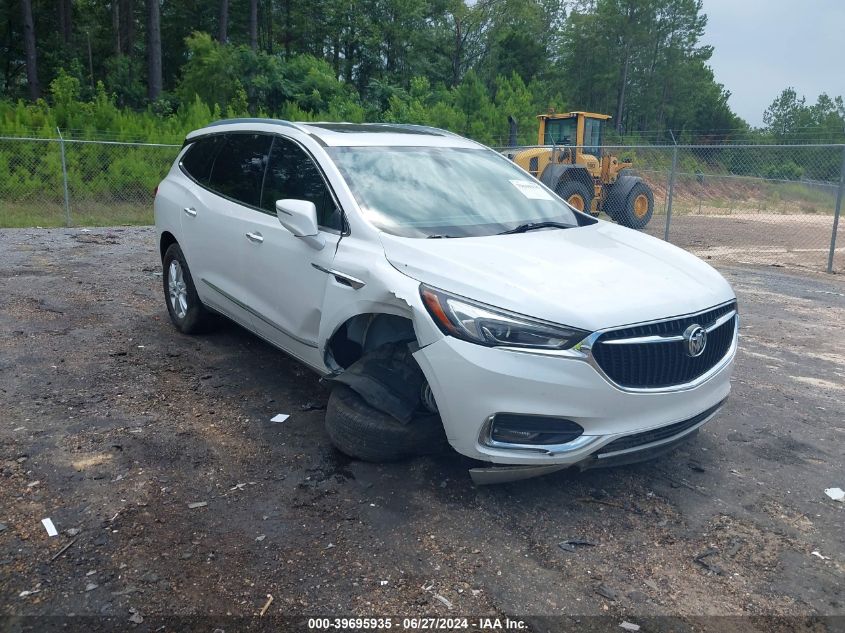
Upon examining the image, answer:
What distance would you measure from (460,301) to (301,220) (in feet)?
3.89

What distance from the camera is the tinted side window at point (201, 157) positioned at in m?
5.75

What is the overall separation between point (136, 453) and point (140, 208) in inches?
601

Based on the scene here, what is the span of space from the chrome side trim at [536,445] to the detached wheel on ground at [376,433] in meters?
0.43

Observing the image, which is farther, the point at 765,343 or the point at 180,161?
the point at 765,343

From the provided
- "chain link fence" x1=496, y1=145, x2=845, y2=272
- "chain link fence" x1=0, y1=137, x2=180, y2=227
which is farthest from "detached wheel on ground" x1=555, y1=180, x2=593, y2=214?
"chain link fence" x1=0, y1=137, x2=180, y2=227

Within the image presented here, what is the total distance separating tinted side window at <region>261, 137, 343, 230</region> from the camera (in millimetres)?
4258

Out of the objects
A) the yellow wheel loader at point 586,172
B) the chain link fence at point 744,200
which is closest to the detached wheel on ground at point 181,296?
the chain link fence at point 744,200

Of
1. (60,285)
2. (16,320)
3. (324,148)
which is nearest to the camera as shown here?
(324,148)

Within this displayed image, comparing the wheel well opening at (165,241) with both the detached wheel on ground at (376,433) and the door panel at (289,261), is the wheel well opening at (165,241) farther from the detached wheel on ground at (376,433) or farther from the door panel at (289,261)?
the detached wheel on ground at (376,433)

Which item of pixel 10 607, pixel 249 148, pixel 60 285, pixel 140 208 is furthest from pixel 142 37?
pixel 10 607

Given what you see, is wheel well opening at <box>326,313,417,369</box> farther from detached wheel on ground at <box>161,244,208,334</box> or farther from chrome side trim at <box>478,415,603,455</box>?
detached wheel on ground at <box>161,244,208,334</box>

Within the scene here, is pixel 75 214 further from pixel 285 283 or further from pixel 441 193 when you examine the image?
pixel 441 193

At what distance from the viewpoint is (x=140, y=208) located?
18.0 m

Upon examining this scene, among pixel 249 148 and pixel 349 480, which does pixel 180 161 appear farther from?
pixel 349 480
